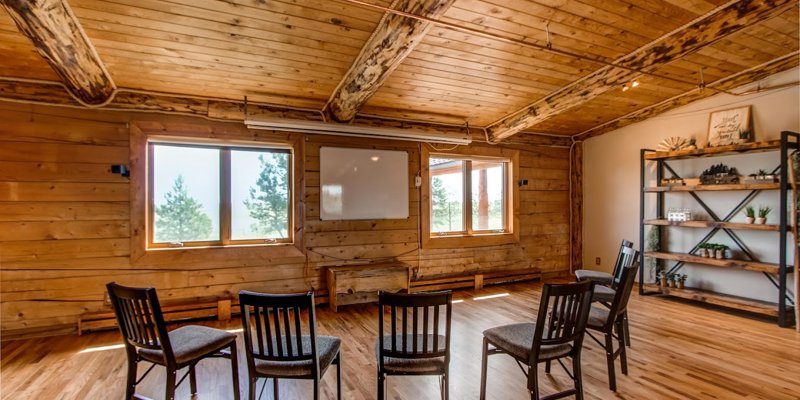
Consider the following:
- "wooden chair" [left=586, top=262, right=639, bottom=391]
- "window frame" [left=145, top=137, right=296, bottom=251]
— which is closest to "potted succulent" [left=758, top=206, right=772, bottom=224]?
"wooden chair" [left=586, top=262, right=639, bottom=391]

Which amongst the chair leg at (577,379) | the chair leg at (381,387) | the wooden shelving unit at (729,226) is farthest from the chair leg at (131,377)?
the wooden shelving unit at (729,226)

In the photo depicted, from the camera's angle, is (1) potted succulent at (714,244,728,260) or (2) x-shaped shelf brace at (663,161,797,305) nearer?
(2) x-shaped shelf brace at (663,161,797,305)

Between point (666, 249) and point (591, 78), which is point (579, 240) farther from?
point (591, 78)

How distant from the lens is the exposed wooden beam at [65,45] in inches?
92.8

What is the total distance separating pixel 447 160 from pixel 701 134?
3443 millimetres

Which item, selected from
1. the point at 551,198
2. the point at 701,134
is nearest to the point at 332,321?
the point at 551,198

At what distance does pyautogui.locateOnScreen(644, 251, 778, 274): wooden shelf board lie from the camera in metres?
4.13

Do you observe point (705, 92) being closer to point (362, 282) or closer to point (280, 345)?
point (362, 282)

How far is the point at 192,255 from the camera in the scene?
4172 mm

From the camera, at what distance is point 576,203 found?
660 centimetres

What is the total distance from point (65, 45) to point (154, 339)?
7.49 feet

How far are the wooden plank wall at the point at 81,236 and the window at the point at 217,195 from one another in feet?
0.71

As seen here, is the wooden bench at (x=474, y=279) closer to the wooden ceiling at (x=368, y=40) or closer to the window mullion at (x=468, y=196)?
the window mullion at (x=468, y=196)

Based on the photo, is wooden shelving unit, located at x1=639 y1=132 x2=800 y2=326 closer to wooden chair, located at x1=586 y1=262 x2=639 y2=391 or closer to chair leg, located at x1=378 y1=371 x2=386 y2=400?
wooden chair, located at x1=586 y1=262 x2=639 y2=391
